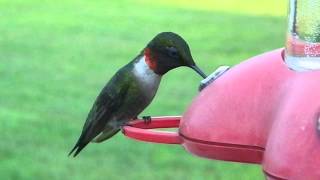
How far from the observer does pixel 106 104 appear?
278 cm

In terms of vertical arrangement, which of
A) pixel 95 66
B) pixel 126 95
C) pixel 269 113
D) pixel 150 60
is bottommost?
pixel 95 66

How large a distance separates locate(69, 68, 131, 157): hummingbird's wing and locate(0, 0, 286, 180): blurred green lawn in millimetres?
2916

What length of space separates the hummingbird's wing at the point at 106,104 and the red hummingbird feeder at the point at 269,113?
642 mm

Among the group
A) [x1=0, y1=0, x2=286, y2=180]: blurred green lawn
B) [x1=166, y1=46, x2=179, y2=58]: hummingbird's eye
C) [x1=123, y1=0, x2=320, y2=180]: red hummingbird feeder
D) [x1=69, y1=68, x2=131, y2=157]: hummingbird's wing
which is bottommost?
[x1=0, y1=0, x2=286, y2=180]: blurred green lawn

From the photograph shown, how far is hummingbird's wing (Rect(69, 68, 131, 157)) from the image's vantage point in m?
2.76

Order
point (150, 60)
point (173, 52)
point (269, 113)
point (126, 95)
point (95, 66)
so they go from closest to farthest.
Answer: point (269, 113) → point (173, 52) → point (150, 60) → point (126, 95) → point (95, 66)

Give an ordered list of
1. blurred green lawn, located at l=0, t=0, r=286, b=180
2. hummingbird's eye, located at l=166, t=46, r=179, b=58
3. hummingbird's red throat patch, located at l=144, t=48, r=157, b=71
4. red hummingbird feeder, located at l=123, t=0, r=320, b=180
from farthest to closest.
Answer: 1. blurred green lawn, located at l=0, t=0, r=286, b=180
2. hummingbird's red throat patch, located at l=144, t=48, r=157, b=71
3. hummingbird's eye, located at l=166, t=46, r=179, b=58
4. red hummingbird feeder, located at l=123, t=0, r=320, b=180

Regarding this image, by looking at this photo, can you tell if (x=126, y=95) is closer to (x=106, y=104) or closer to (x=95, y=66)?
(x=106, y=104)

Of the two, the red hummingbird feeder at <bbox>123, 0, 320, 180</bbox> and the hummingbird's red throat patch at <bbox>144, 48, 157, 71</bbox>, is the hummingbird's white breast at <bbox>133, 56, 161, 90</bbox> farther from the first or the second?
the red hummingbird feeder at <bbox>123, 0, 320, 180</bbox>

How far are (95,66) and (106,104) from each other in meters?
6.73

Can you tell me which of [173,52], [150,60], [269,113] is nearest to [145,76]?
[150,60]

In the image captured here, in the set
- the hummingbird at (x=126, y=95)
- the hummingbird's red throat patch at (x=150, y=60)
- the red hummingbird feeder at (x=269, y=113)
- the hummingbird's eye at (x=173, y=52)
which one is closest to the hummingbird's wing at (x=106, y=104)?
the hummingbird at (x=126, y=95)

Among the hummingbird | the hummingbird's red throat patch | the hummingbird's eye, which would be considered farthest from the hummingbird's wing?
the hummingbird's eye

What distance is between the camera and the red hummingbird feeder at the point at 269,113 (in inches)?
65.1
